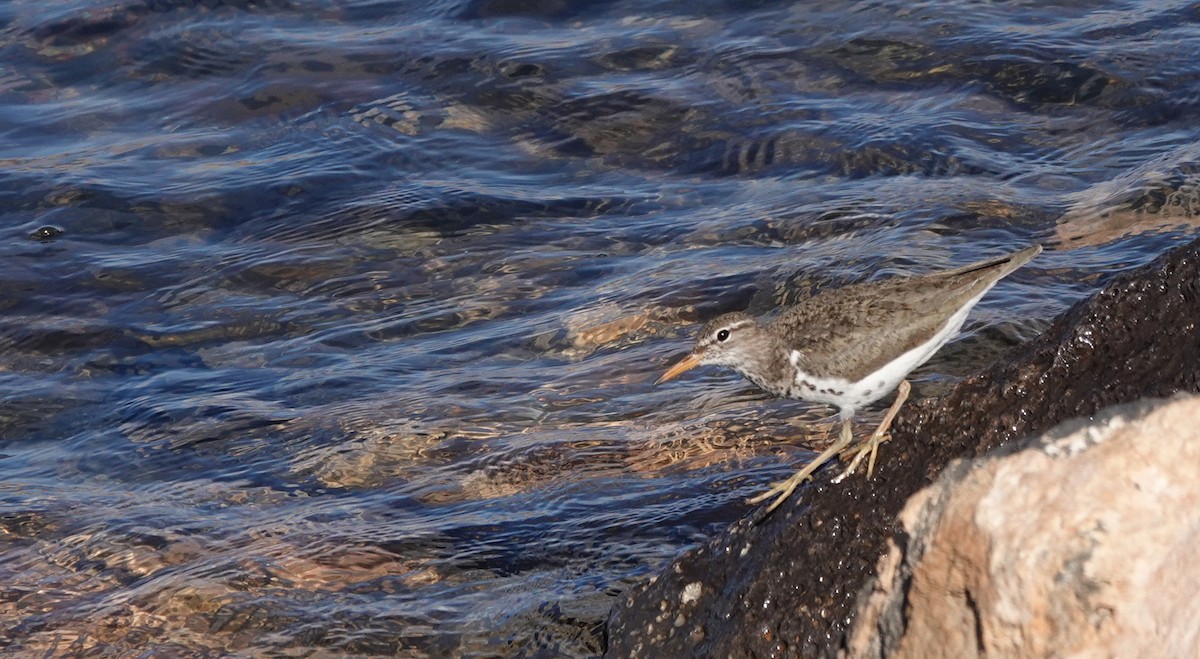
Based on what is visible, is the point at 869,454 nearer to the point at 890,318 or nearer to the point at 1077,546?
the point at 890,318

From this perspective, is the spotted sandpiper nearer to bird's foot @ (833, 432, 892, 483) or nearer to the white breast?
the white breast

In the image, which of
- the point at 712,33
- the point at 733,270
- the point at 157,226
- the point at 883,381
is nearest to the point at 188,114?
the point at 157,226

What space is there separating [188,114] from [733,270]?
5.85 m

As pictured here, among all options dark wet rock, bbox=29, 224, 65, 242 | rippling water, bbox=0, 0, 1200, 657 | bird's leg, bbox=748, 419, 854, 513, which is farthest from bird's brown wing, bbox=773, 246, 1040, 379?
dark wet rock, bbox=29, 224, 65, 242

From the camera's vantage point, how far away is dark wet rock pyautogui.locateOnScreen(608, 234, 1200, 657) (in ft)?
12.8

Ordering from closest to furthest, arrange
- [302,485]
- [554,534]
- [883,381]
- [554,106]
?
1. [883,381]
2. [554,534]
3. [302,485]
4. [554,106]

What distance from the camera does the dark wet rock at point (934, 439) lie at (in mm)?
3912

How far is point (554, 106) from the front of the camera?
12.0 metres

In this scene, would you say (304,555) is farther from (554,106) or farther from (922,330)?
(554,106)

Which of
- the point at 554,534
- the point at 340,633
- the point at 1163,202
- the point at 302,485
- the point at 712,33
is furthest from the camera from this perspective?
the point at 712,33

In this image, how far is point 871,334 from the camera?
5355 millimetres

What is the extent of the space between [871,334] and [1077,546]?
2259 millimetres

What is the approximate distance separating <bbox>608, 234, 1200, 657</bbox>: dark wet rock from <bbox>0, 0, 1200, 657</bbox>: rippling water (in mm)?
1118

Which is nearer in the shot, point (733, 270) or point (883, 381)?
point (883, 381)
